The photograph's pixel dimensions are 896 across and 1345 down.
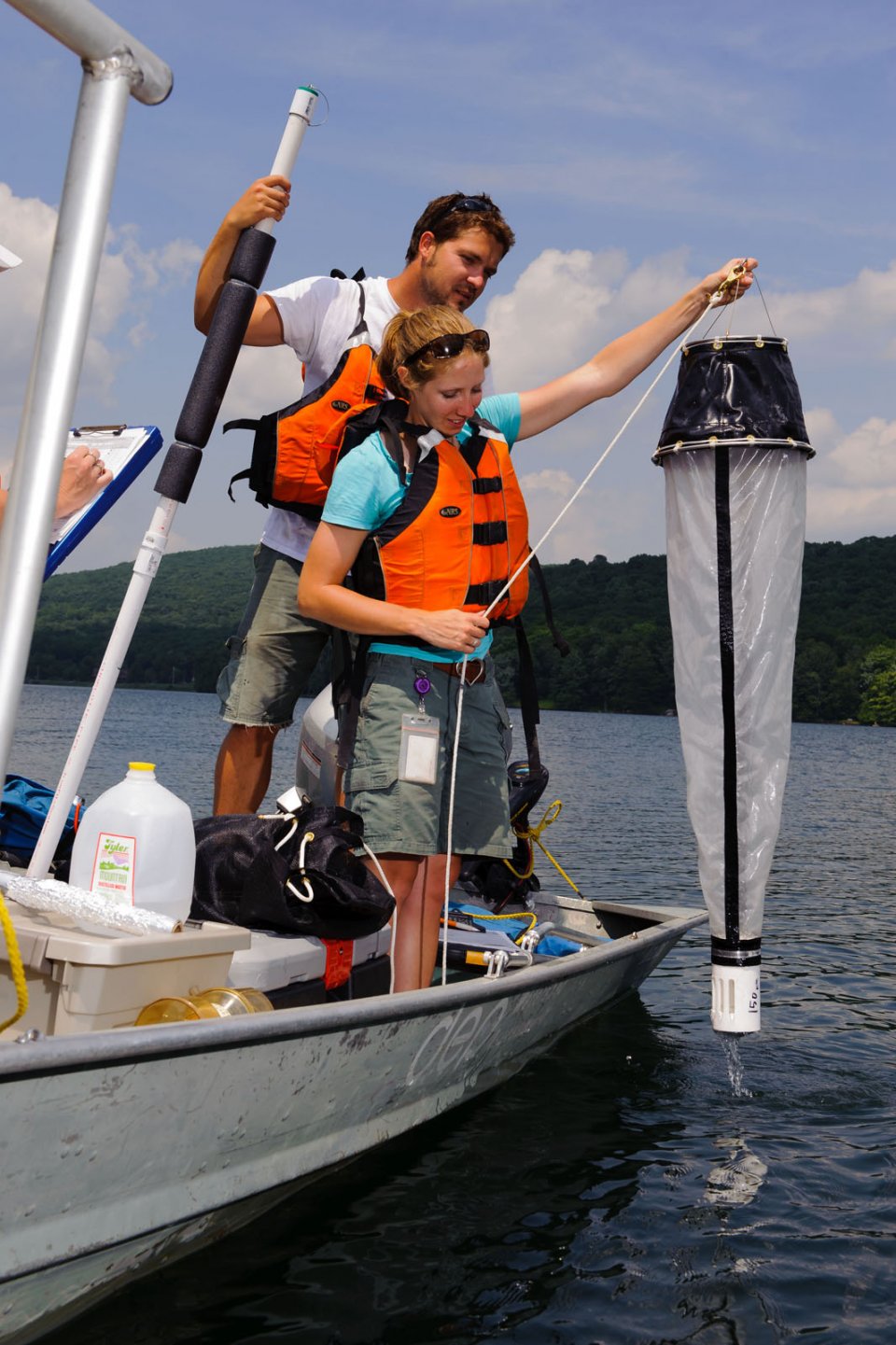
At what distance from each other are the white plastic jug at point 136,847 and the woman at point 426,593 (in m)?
0.85

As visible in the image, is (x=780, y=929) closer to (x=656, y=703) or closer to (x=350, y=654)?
(x=350, y=654)

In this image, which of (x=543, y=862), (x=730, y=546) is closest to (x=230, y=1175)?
(x=730, y=546)

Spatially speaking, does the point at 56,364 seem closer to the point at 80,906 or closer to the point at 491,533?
the point at 80,906

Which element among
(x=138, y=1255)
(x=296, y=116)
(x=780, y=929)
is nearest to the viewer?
(x=138, y=1255)

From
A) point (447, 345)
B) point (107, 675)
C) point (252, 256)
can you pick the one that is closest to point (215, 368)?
point (252, 256)

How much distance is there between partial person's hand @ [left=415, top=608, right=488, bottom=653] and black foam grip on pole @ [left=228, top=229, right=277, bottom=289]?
124 cm

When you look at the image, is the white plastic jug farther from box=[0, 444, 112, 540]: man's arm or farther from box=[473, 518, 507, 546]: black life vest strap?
box=[473, 518, 507, 546]: black life vest strap

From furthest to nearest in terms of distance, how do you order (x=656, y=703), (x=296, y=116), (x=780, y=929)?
(x=656, y=703) → (x=780, y=929) → (x=296, y=116)

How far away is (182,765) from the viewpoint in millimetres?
39000

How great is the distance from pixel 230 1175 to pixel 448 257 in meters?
3.38

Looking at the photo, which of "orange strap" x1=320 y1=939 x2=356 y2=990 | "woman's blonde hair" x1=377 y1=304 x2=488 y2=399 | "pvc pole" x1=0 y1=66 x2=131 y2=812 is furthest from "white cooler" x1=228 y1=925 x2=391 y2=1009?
"pvc pole" x1=0 y1=66 x2=131 y2=812

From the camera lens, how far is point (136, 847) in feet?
12.4

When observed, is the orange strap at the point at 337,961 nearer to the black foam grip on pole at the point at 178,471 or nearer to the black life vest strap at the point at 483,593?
the black life vest strap at the point at 483,593

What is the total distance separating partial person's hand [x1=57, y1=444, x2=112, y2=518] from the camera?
390 centimetres
